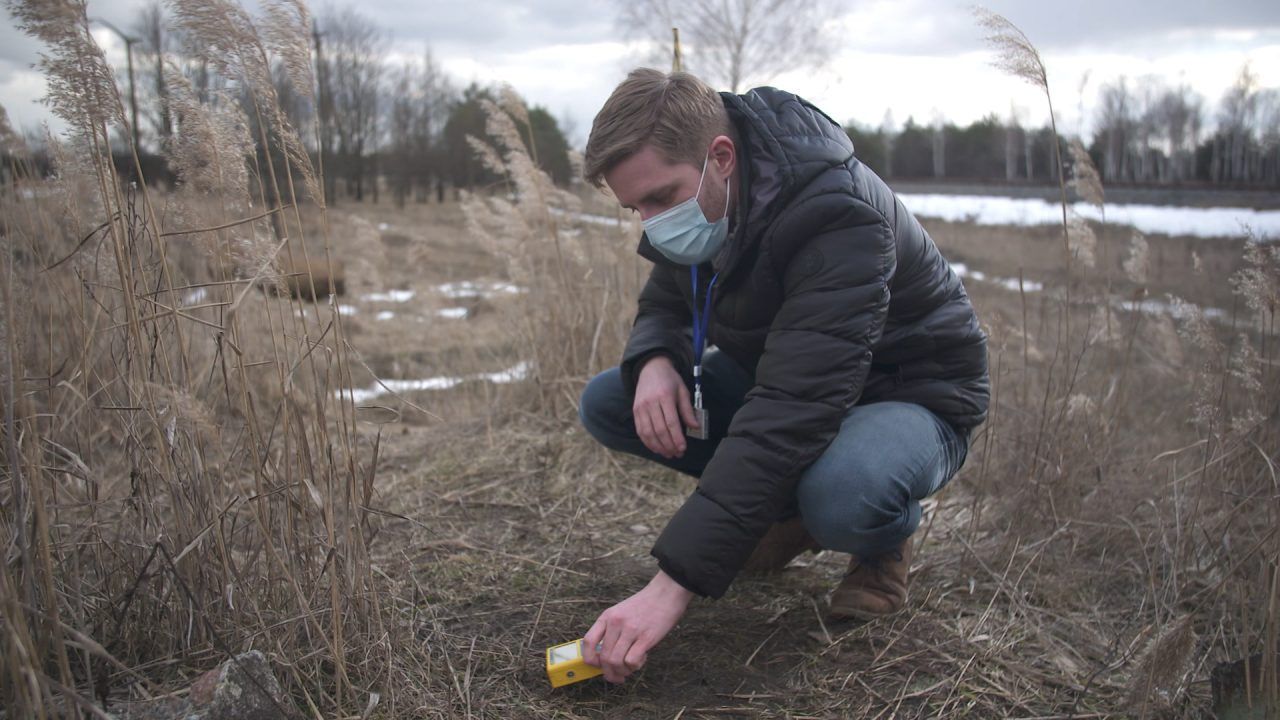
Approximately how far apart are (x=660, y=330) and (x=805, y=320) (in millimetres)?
595

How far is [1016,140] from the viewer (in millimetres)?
9867

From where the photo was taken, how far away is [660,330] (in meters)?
2.11

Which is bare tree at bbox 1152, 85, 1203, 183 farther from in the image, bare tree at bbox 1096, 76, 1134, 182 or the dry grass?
the dry grass

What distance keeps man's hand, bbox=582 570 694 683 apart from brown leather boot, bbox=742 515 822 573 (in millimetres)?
675

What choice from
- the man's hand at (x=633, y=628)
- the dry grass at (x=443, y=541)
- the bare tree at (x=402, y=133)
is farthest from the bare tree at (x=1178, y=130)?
the bare tree at (x=402, y=133)

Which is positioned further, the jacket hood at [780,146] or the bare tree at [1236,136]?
the bare tree at [1236,136]

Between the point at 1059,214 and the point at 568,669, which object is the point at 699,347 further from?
the point at 1059,214

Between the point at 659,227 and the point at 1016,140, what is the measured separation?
9522mm

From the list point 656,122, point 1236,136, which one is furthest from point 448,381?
point 1236,136

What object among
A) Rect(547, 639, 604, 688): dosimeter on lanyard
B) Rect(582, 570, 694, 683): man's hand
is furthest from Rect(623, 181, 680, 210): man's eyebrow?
Rect(547, 639, 604, 688): dosimeter on lanyard

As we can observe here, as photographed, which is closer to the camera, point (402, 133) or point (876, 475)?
point (876, 475)

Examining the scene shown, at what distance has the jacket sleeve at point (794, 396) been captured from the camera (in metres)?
1.48

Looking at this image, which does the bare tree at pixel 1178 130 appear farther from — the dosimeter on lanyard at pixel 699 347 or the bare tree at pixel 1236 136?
the dosimeter on lanyard at pixel 699 347

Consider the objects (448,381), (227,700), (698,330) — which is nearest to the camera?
(227,700)
